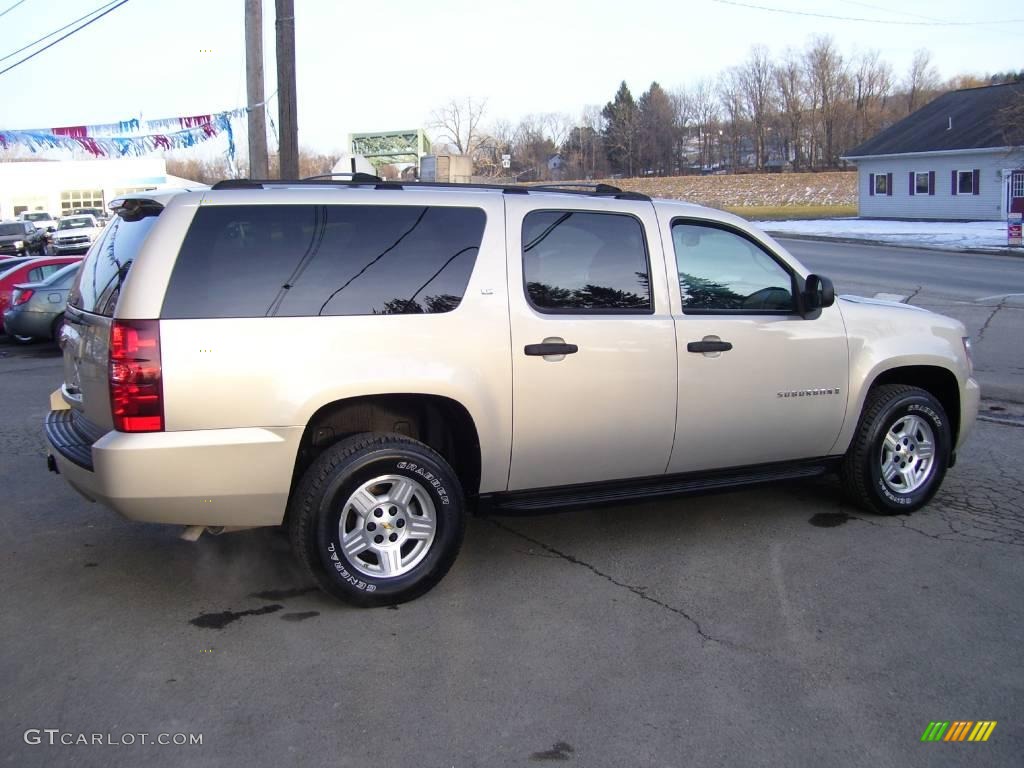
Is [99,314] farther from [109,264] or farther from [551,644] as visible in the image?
[551,644]

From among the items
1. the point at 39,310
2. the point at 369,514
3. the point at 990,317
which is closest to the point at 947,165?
the point at 990,317

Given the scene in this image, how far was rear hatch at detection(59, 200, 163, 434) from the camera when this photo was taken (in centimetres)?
431

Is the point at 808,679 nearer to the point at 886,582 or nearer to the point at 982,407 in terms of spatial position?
the point at 886,582

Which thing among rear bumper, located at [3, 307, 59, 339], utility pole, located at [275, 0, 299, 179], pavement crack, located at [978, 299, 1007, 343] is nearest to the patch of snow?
pavement crack, located at [978, 299, 1007, 343]

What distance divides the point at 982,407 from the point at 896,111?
91526 millimetres

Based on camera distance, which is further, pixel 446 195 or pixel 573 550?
pixel 573 550

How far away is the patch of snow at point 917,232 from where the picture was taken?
32.3 m

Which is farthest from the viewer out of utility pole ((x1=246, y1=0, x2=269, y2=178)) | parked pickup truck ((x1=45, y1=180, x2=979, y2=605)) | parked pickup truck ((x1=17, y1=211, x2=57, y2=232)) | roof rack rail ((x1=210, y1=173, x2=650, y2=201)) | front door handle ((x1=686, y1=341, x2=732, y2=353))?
parked pickup truck ((x1=17, y1=211, x2=57, y2=232))

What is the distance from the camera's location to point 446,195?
4.86 m

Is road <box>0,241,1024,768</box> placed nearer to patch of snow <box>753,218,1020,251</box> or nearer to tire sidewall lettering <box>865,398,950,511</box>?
tire sidewall lettering <box>865,398,950,511</box>

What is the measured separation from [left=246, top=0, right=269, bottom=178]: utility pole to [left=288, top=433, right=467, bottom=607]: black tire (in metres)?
11.0

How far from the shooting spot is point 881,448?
5.87 meters

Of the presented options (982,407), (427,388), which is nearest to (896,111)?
(982,407)
